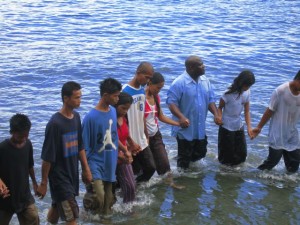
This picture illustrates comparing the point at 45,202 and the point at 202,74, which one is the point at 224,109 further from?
the point at 45,202

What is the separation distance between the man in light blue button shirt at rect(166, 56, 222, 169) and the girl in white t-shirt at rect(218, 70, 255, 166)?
0.55ft

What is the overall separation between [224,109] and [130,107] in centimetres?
180

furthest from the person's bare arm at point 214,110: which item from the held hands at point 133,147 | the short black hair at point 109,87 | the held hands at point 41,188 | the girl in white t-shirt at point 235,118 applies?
the held hands at point 41,188

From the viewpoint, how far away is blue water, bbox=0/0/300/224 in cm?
804

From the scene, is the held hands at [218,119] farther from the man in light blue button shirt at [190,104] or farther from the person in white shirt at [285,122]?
the person in white shirt at [285,122]

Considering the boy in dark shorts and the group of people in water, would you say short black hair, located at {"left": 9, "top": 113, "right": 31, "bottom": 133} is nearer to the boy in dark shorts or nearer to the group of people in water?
the group of people in water

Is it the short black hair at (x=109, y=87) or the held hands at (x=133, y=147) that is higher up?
the short black hair at (x=109, y=87)

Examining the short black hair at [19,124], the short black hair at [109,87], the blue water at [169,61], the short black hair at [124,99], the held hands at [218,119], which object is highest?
the short black hair at [109,87]

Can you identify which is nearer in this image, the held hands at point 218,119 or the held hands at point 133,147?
the held hands at point 133,147

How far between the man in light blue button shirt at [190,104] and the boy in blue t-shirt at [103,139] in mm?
1596

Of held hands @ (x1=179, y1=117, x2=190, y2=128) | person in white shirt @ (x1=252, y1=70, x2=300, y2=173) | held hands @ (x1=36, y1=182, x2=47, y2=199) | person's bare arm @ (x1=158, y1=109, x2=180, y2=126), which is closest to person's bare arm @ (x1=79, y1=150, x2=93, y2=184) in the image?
held hands @ (x1=36, y1=182, x2=47, y2=199)

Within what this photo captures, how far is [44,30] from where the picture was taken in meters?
20.8

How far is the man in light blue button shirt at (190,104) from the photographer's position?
832 cm

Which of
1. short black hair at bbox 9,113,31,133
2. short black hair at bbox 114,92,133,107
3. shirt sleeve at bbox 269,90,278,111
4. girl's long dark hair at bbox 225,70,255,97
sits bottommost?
shirt sleeve at bbox 269,90,278,111
